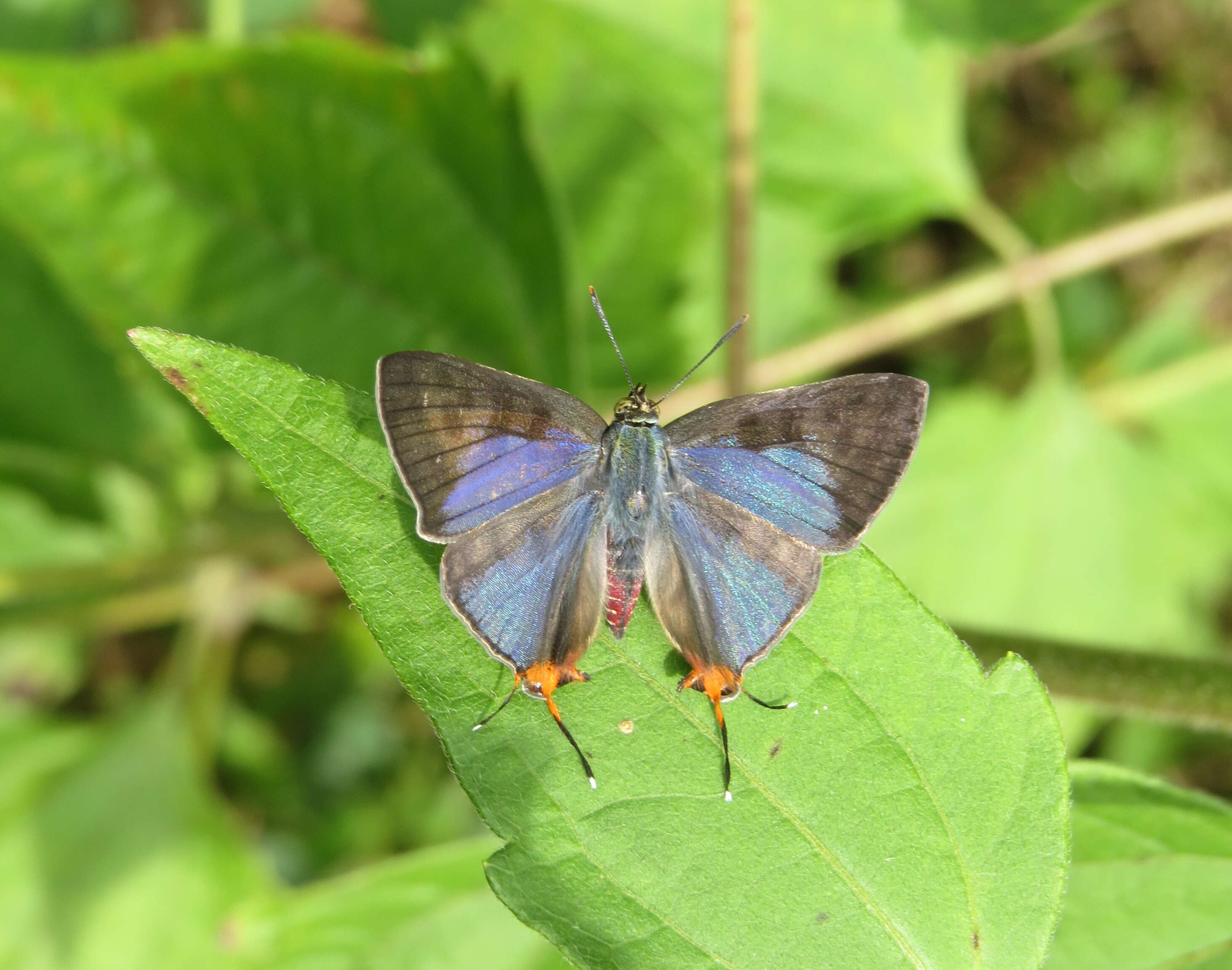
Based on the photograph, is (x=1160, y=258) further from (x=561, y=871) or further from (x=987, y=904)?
(x=561, y=871)

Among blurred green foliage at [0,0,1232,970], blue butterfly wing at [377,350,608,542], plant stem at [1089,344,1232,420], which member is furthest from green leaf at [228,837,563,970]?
plant stem at [1089,344,1232,420]

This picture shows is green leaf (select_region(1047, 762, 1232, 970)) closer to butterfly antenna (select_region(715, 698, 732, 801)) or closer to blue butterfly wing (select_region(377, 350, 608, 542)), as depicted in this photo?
butterfly antenna (select_region(715, 698, 732, 801))

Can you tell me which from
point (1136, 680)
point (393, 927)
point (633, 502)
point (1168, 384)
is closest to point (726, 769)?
point (633, 502)

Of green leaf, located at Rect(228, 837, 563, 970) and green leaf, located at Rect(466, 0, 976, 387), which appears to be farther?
green leaf, located at Rect(466, 0, 976, 387)

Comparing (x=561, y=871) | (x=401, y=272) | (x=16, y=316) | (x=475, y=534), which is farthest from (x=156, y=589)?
(x=561, y=871)

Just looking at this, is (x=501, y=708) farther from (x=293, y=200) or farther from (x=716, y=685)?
(x=293, y=200)

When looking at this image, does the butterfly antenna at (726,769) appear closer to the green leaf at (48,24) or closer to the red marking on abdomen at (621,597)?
the red marking on abdomen at (621,597)
